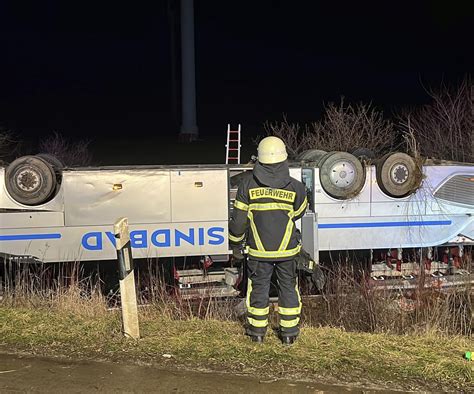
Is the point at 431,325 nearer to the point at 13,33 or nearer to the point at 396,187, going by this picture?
the point at 396,187

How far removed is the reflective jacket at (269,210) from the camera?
4812mm

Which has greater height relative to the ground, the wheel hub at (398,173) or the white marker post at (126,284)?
the wheel hub at (398,173)

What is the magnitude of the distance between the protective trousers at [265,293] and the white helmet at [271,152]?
0.80 metres

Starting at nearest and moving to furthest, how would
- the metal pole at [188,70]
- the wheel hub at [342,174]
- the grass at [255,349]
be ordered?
the grass at [255,349] < the wheel hub at [342,174] < the metal pole at [188,70]

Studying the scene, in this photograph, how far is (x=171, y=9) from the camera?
28.8 meters

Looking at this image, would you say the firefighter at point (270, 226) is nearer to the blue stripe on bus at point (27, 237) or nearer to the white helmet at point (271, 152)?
the white helmet at point (271, 152)

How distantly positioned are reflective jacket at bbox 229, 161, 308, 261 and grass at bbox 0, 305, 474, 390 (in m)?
0.73

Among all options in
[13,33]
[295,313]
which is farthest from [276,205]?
[13,33]

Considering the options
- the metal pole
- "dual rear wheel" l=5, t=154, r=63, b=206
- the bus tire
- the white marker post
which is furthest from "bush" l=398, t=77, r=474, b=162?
the metal pole

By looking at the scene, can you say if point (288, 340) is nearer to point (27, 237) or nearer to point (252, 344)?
point (252, 344)

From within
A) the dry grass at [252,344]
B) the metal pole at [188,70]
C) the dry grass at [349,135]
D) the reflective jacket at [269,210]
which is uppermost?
the metal pole at [188,70]

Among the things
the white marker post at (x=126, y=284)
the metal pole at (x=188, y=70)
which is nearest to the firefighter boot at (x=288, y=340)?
the white marker post at (x=126, y=284)

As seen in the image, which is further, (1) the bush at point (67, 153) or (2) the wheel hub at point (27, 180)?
(1) the bush at point (67, 153)

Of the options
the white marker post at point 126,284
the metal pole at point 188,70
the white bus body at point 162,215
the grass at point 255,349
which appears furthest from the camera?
the metal pole at point 188,70
